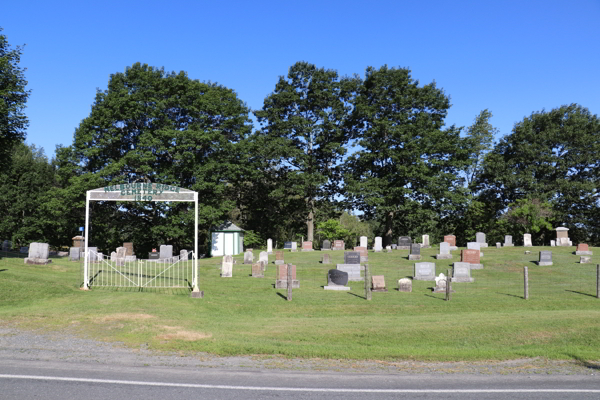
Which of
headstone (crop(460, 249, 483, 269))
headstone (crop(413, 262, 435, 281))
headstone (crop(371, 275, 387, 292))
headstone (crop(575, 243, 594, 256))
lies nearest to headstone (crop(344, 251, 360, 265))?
headstone (crop(413, 262, 435, 281))

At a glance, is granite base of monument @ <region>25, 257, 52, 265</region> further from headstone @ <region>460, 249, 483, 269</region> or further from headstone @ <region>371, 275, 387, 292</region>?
headstone @ <region>460, 249, 483, 269</region>

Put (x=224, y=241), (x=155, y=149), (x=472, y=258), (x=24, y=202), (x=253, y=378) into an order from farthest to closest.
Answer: (x=24, y=202) < (x=224, y=241) < (x=155, y=149) < (x=472, y=258) < (x=253, y=378)

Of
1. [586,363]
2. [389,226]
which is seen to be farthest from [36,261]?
[389,226]

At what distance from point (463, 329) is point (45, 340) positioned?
10.1 meters

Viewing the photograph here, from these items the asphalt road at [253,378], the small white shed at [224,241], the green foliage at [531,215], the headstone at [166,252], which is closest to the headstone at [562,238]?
the green foliage at [531,215]

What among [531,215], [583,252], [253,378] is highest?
[531,215]

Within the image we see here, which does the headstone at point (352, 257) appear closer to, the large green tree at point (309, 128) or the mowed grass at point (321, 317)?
the mowed grass at point (321, 317)

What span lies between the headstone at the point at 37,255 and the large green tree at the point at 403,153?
1092 inches

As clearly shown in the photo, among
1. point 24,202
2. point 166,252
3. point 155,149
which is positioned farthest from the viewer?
point 24,202

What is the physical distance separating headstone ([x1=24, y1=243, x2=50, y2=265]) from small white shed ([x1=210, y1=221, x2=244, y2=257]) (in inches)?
668

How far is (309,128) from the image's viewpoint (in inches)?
1891

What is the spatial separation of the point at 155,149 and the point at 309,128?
631 inches

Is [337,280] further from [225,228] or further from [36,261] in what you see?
[225,228]

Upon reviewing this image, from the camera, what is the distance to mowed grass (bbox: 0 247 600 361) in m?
10.3
